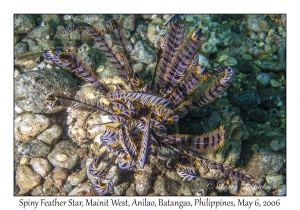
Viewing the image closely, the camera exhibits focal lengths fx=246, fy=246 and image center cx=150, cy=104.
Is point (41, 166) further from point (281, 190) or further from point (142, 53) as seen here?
point (281, 190)

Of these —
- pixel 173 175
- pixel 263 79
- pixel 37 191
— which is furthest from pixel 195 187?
pixel 37 191

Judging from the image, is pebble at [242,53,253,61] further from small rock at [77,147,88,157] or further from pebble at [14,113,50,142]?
pebble at [14,113,50,142]

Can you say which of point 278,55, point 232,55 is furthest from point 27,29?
point 278,55

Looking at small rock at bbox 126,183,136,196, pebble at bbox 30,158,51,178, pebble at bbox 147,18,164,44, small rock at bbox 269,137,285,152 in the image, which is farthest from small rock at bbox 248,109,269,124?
pebble at bbox 30,158,51,178

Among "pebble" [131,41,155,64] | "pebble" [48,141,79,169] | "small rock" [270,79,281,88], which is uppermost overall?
"pebble" [131,41,155,64]

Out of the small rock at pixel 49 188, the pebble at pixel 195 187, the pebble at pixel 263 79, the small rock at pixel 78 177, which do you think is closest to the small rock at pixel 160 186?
the pebble at pixel 195 187

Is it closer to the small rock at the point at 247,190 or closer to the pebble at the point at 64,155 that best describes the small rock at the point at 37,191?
the pebble at the point at 64,155
